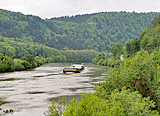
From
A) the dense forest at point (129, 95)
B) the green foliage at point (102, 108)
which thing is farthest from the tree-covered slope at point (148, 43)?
the green foliage at point (102, 108)

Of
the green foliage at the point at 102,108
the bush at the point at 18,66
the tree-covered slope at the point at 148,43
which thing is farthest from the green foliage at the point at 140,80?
the bush at the point at 18,66

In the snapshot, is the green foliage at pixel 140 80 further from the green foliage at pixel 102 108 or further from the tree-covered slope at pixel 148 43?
the tree-covered slope at pixel 148 43

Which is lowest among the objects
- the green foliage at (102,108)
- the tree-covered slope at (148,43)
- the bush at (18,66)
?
the bush at (18,66)

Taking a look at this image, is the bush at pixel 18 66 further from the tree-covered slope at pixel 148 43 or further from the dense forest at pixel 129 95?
the dense forest at pixel 129 95

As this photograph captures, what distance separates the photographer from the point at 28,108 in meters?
18.4

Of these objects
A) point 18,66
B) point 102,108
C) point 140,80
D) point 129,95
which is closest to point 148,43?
point 18,66

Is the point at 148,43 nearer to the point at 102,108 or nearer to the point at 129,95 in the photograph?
the point at 129,95

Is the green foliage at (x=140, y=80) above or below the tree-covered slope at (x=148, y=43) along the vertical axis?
below

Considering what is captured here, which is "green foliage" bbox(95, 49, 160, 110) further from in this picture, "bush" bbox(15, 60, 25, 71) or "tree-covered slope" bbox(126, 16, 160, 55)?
"bush" bbox(15, 60, 25, 71)

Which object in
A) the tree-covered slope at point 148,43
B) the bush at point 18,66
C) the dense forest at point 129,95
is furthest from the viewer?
the bush at point 18,66

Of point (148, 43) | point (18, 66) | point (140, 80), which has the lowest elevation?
point (18, 66)

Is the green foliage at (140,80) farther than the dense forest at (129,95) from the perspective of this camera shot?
Yes

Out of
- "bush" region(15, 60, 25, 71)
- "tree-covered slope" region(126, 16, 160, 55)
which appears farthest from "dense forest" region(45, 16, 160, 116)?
"bush" region(15, 60, 25, 71)

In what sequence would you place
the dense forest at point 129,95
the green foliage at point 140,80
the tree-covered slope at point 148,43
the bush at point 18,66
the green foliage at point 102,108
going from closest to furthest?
the green foliage at point 102,108, the dense forest at point 129,95, the green foliage at point 140,80, the tree-covered slope at point 148,43, the bush at point 18,66
